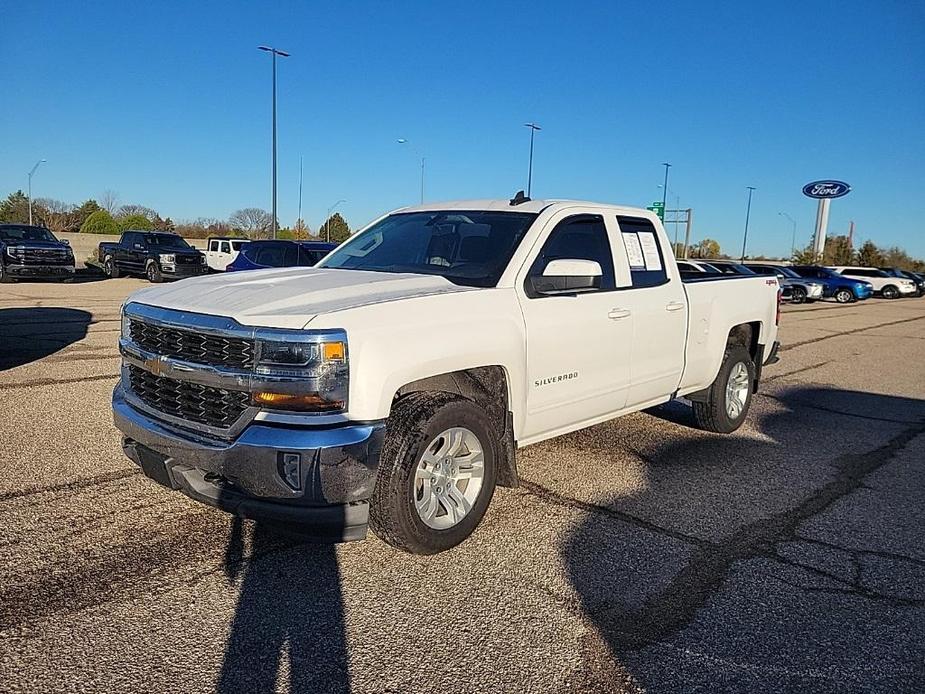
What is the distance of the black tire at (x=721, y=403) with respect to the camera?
261 inches

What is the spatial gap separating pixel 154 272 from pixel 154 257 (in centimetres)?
54

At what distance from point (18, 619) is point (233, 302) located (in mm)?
1684

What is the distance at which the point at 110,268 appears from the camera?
2767cm

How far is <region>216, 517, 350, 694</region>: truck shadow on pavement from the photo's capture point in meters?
2.86

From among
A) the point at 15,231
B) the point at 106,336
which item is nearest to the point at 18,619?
the point at 106,336

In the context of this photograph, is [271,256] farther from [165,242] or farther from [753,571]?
[753,571]

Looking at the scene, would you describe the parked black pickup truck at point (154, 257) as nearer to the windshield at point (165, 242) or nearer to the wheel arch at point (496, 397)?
the windshield at point (165, 242)

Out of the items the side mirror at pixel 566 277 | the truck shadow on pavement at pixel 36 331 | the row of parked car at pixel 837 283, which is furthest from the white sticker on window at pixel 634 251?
the row of parked car at pixel 837 283

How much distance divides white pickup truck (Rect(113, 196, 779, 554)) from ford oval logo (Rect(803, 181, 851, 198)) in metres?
58.7

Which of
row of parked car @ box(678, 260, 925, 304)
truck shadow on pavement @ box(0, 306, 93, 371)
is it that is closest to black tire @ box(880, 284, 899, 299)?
row of parked car @ box(678, 260, 925, 304)

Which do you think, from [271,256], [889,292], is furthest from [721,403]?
[889,292]

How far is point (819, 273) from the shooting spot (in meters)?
35.9

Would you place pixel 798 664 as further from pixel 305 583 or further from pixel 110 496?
pixel 110 496

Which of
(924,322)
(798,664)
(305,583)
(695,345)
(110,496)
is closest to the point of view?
(798,664)
